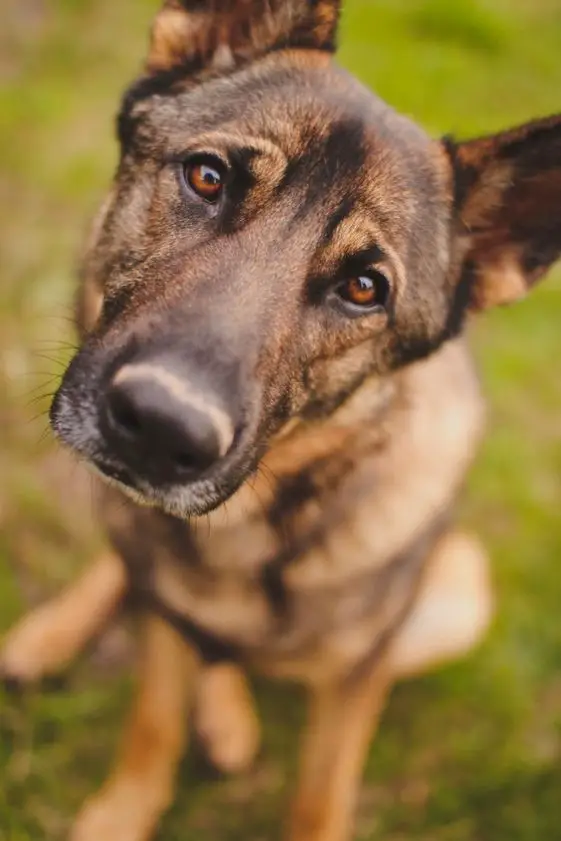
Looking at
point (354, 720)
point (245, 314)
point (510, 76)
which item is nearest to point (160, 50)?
point (245, 314)

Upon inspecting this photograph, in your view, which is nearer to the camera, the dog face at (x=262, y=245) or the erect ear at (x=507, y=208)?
the dog face at (x=262, y=245)

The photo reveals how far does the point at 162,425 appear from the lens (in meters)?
1.68

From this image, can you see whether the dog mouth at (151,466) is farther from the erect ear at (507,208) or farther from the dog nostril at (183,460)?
the erect ear at (507,208)

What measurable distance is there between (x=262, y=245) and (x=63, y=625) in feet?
5.57

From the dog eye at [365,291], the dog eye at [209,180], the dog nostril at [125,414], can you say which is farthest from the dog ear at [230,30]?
the dog nostril at [125,414]

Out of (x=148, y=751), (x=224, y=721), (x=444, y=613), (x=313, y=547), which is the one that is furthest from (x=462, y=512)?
(x=148, y=751)

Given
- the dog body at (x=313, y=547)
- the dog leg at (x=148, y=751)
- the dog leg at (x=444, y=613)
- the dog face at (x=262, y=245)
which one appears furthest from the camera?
the dog leg at (x=444, y=613)

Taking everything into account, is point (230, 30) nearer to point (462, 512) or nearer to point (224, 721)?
point (224, 721)

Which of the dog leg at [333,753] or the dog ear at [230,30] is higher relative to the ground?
the dog ear at [230,30]

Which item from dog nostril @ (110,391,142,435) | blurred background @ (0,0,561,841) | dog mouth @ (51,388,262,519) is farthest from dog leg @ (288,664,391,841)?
dog nostril @ (110,391,142,435)

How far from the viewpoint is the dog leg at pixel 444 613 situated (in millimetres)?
2939

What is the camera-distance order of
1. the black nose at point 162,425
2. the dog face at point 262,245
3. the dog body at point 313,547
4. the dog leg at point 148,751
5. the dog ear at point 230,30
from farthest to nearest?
the dog leg at point 148,751 → the dog body at point 313,547 → the dog ear at point 230,30 → the dog face at point 262,245 → the black nose at point 162,425

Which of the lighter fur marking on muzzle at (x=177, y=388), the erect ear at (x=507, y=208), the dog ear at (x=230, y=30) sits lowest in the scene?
the lighter fur marking on muzzle at (x=177, y=388)

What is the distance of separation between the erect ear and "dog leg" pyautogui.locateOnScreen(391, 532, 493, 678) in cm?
96
